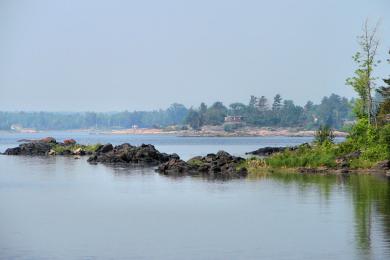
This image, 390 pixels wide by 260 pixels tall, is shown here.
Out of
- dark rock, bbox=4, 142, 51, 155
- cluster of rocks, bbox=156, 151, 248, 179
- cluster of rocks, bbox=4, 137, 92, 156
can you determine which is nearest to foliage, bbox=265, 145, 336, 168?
cluster of rocks, bbox=156, 151, 248, 179

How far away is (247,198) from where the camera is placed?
46406mm

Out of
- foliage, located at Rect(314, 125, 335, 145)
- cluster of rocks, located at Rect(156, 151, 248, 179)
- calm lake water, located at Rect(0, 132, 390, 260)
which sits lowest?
calm lake water, located at Rect(0, 132, 390, 260)

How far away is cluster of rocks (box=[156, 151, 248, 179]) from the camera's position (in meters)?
64.5

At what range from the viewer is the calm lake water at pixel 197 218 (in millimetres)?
29562

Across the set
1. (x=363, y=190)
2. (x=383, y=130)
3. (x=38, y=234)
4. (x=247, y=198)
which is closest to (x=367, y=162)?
(x=383, y=130)

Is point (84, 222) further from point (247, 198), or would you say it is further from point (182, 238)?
point (247, 198)

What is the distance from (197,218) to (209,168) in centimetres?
2869

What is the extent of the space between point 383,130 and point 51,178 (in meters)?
23.9

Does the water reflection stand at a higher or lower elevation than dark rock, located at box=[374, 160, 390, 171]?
lower

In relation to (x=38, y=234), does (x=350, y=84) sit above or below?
above

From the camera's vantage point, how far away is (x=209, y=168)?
66.9 meters

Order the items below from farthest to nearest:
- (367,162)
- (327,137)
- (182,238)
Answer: (327,137), (367,162), (182,238)

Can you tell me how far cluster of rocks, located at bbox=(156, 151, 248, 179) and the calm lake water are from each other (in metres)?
4.30

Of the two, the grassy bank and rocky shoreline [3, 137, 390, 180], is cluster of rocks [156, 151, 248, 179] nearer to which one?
rocky shoreline [3, 137, 390, 180]
